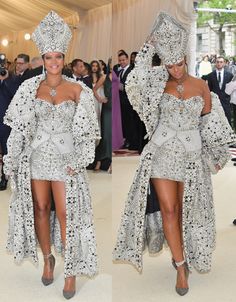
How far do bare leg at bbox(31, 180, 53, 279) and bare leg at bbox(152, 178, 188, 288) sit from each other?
1.59 feet

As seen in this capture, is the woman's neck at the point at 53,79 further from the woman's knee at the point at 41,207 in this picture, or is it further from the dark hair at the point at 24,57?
the woman's knee at the point at 41,207

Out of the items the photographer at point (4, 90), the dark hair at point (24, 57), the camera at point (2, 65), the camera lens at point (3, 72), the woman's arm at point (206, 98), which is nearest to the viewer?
the woman's arm at point (206, 98)

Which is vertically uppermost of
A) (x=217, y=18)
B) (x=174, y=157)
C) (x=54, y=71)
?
(x=217, y=18)

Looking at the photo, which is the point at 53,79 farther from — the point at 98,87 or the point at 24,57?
the point at 24,57

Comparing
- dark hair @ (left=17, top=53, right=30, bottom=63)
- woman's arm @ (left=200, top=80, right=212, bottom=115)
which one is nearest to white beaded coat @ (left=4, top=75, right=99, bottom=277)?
dark hair @ (left=17, top=53, right=30, bottom=63)

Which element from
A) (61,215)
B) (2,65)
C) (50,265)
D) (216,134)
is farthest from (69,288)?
A: (2,65)

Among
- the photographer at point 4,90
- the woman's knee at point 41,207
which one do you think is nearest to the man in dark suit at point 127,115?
the woman's knee at point 41,207

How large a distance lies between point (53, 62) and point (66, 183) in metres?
0.51

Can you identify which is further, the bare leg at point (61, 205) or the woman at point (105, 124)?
the bare leg at point (61, 205)

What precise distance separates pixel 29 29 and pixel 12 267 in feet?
3.88

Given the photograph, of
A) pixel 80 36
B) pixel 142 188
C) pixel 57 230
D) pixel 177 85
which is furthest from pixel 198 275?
pixel 80 36

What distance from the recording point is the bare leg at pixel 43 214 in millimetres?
2410

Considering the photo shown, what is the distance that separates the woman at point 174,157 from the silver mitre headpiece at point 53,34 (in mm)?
306

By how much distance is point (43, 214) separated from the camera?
246 cm
